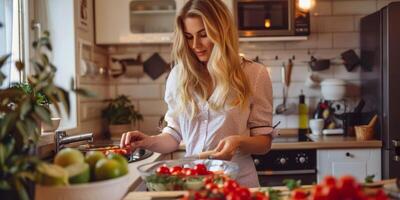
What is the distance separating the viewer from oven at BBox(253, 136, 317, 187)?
2508 mm

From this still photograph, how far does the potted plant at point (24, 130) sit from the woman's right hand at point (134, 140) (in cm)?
64

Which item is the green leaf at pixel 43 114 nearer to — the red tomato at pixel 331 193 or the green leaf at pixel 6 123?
the green leaf at pixel 6 123

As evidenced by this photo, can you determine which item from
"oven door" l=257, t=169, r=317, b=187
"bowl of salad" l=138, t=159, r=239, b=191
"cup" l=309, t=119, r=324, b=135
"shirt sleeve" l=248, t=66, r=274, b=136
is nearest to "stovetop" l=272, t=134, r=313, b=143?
"cup" l=309, t=119, r=324, b=135

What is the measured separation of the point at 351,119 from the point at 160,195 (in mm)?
1939

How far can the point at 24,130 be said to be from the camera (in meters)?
0.84

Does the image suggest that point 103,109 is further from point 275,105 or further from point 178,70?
point 178,70

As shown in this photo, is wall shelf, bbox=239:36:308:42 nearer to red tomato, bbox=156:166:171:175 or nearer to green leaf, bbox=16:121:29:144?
red tomato, bbox=156:166:171:175

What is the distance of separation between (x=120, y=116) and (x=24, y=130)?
210 cm

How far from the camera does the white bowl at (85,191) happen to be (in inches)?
35.4

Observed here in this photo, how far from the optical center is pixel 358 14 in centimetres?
298

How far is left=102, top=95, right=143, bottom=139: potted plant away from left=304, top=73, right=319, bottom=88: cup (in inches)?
43.5

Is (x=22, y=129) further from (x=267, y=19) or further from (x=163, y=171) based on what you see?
(x=267, y=19)

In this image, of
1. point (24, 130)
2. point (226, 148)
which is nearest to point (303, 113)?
point (226, 148)

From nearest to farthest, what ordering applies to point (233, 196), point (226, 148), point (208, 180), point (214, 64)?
point (233, 196), point (208, 180), point (226, 148), point (214, 64)
